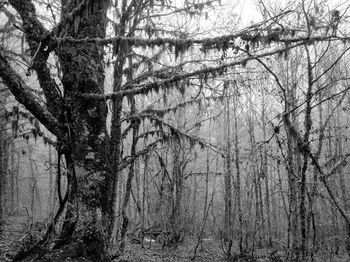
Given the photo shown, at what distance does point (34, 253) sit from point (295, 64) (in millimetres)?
12371

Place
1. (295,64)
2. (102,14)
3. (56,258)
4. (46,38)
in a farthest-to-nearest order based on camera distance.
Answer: (295,64), (102,14), (46,38), (56,258)

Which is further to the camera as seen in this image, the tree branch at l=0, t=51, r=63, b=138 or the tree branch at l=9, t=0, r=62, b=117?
the tree branch at l=9, t=0, r=62, b=117

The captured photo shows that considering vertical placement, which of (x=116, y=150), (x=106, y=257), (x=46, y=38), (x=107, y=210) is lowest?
(x=106, y=257)

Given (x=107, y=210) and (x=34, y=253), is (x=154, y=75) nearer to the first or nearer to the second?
(x=107, y=210)

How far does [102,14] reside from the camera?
4898 mm

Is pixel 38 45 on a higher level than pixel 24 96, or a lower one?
higher

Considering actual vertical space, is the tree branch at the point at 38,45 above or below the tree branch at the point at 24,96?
above

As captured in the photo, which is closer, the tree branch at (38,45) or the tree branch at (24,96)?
the tree branch at (24,96)

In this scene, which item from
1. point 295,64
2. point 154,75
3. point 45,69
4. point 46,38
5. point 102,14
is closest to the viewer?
point 46,38

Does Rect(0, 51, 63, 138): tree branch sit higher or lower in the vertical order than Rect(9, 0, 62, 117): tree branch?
lower

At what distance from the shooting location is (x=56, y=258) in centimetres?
393

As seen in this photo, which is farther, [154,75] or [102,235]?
[154,75]

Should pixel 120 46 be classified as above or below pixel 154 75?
below

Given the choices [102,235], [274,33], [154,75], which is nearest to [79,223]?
[102,235]
